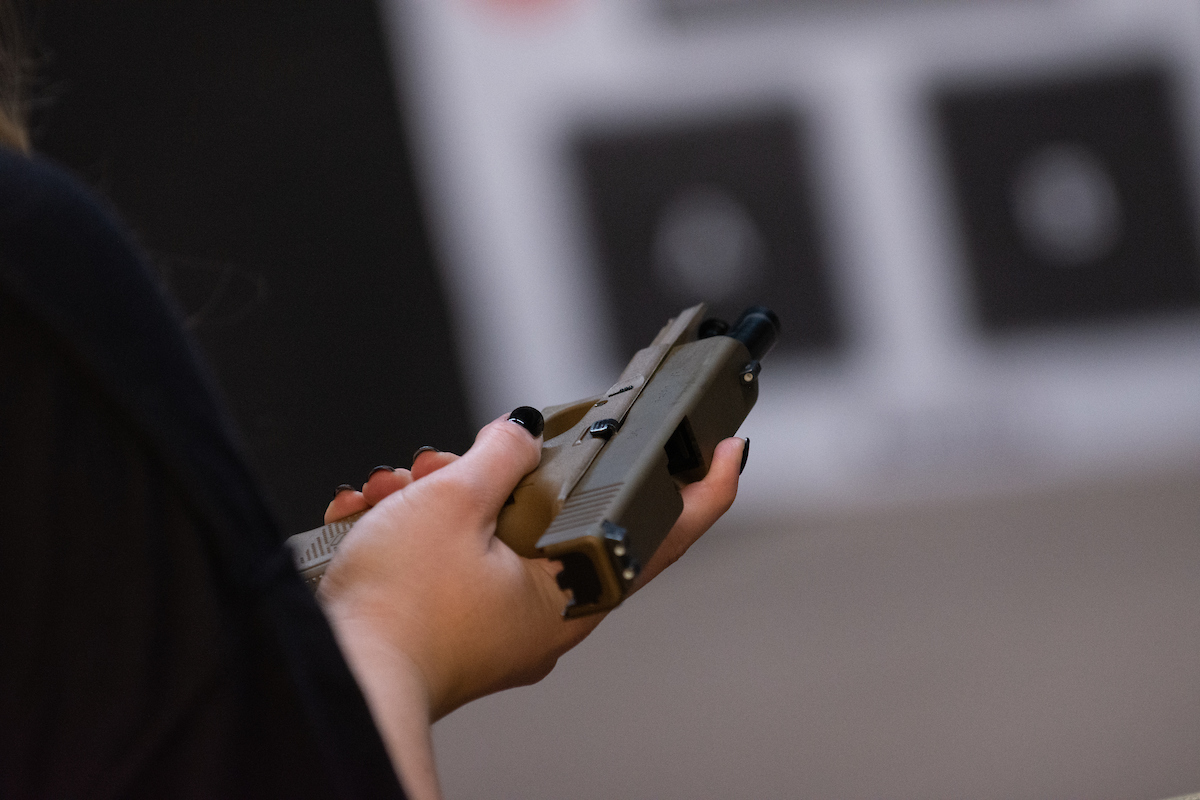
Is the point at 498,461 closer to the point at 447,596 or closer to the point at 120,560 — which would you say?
the point at 447,596

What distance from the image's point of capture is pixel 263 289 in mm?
2166

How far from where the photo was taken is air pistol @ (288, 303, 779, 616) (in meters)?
0.50

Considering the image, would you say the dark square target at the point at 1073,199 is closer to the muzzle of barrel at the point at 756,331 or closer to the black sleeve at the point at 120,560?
the muzzle of barrel at the point at 756,331

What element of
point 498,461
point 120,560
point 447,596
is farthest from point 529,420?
point 120,560

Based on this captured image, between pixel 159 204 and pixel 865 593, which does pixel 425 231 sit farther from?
pixel 865 593

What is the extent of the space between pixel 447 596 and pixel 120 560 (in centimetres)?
19

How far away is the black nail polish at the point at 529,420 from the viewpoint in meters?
0.64

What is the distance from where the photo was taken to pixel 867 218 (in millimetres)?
2541

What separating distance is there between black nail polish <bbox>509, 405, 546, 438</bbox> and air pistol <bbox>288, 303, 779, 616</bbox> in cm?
2

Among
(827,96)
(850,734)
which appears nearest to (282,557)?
(850,734)

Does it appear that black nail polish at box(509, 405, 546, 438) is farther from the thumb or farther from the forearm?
the forearm

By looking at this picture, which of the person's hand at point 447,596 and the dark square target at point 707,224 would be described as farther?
the dark square target at point 707,224

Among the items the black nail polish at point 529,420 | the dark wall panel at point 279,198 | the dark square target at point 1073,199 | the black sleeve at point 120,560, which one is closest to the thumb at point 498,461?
the black nail polish at point 529,420

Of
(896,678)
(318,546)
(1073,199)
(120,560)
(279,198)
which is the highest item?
(279,198)
